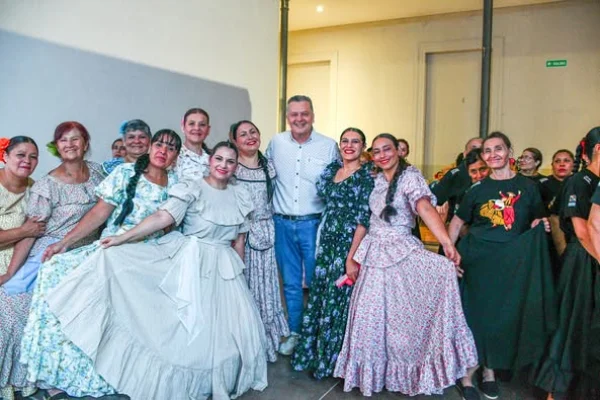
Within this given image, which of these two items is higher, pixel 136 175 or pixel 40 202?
pixel 136 175

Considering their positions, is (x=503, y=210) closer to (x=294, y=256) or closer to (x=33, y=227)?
(x=294, y=256)

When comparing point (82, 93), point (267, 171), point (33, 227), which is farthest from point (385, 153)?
point (82, 93)

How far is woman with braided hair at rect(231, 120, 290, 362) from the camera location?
3455 millimetres

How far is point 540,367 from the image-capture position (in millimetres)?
2855

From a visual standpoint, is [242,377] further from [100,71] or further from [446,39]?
[446,39]

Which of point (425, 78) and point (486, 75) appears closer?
point (486, 75)

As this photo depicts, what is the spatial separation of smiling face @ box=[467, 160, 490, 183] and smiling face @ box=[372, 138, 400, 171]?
0.87 m

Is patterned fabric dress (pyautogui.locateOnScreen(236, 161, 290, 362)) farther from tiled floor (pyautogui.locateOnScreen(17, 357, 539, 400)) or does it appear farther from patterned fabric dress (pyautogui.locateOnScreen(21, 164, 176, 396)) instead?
patterned fabric dress (pyautogui.locateOnScreen(21, 164, 176, 396))

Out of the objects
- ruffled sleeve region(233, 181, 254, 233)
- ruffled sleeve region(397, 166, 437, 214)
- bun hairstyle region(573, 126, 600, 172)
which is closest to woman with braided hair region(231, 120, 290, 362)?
ruffled sleeve region(233, 181, 254, 233)

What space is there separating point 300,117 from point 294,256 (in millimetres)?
987

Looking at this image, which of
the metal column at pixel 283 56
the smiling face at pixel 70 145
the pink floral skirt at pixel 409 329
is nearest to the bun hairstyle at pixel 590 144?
the pink floral skirt at pixel 409 329

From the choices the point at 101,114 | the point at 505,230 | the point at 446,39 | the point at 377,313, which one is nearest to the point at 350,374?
the point at 377,313

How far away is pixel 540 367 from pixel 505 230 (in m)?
0.79

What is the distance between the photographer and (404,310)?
2.94m
